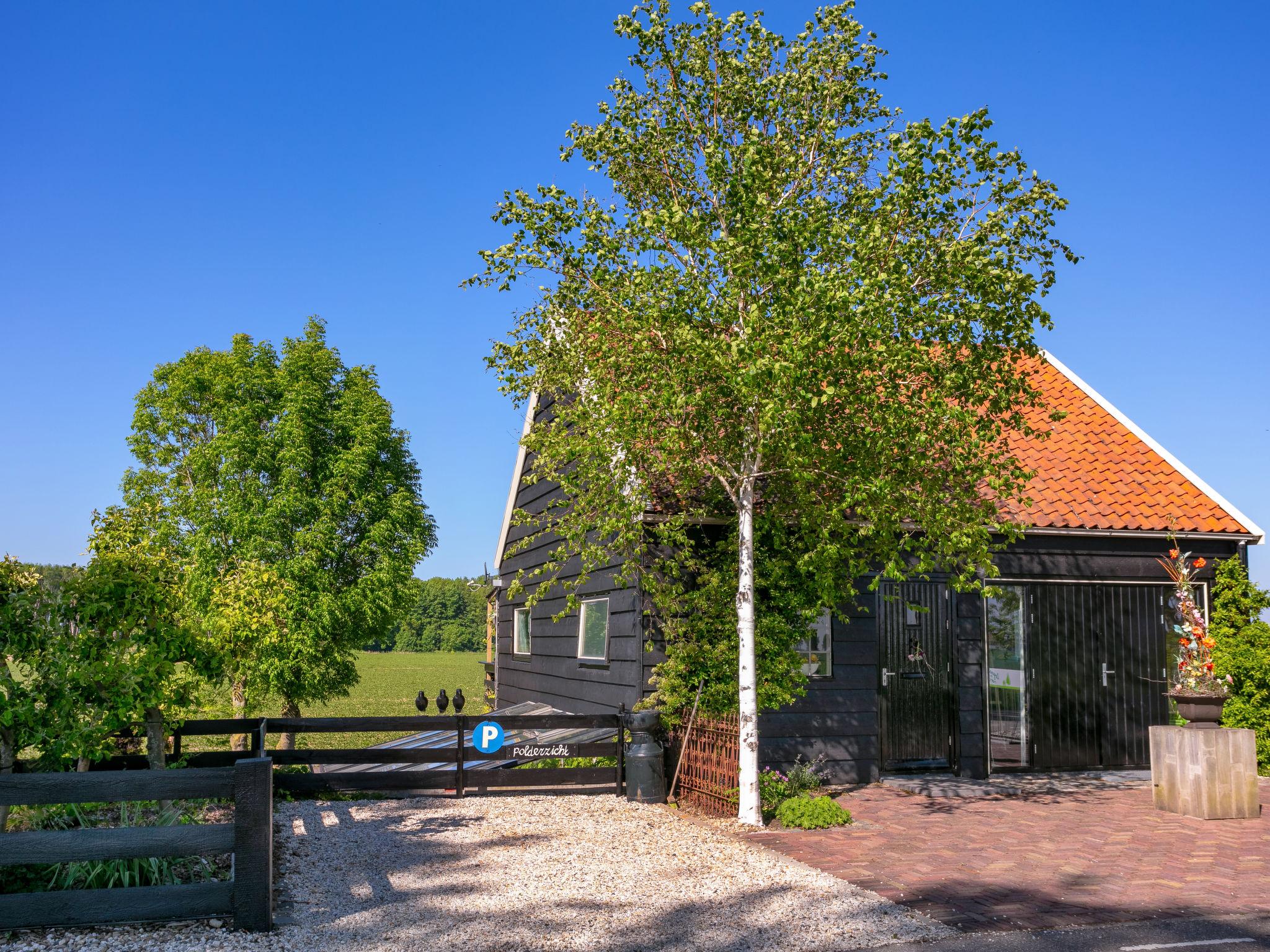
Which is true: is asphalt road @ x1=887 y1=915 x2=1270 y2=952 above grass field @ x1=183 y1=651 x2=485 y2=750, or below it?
above

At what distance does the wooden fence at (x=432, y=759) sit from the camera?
37.8ft

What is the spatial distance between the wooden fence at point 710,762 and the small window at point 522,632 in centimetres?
770

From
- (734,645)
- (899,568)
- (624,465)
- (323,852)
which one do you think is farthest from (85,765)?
(899,568)

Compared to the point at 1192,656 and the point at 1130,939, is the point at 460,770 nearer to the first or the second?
the point at 1130,939

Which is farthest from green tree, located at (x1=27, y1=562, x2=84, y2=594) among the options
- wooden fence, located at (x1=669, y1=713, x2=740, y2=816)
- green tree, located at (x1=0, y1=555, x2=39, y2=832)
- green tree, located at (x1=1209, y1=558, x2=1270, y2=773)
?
green tree, located at (x1=1209, y1=558, x2=1270, y2=773)

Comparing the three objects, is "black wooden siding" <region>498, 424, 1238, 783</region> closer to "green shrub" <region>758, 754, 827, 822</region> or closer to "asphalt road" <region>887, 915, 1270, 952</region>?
"green shrub" <region>758, 754, 827, 822</region>

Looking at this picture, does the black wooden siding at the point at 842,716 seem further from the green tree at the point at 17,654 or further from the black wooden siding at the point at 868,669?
the green tree at the point at 17,654

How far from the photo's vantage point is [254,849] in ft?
21.4

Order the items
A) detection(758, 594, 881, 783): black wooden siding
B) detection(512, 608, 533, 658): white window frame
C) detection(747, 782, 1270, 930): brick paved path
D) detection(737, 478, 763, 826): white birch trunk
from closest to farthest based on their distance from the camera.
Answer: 1. detection(747, 782, 1270, 930): brick paved path
2. detection(737, 478, 763, 826): white birch trunk
3. detection(758, 594, 881, 783): black wooden siding
4. detection(512, 608, 533, 658): white window frame

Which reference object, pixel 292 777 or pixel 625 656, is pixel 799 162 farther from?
pixel 292 777

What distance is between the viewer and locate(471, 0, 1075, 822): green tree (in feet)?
32.0

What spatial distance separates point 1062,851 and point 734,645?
13.1 ft

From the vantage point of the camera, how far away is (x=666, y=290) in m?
10.2

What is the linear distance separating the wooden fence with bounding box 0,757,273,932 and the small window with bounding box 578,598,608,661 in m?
7.56
